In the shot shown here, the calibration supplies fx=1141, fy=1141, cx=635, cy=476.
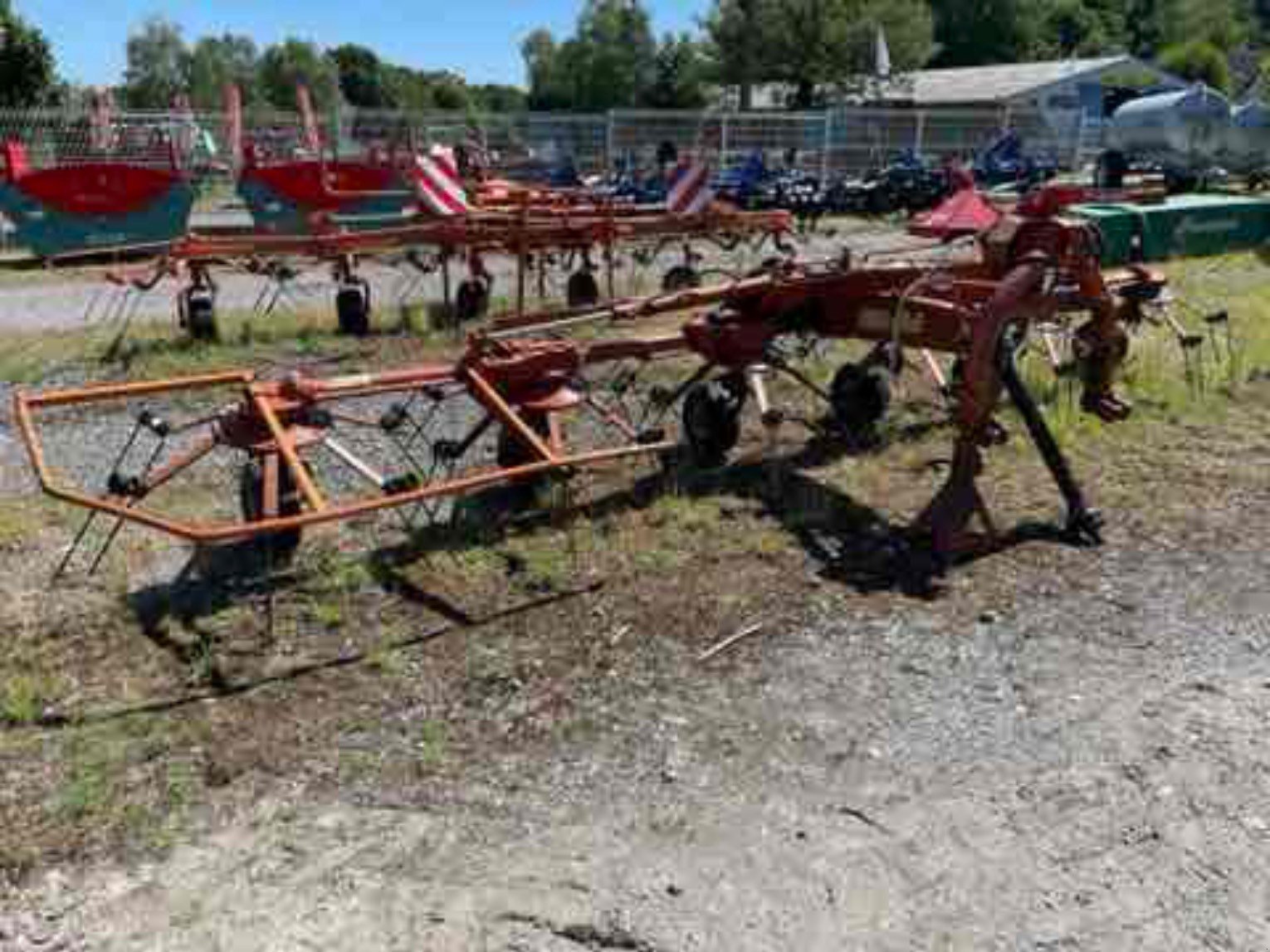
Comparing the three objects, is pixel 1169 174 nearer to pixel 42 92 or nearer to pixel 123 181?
pixel 123 181

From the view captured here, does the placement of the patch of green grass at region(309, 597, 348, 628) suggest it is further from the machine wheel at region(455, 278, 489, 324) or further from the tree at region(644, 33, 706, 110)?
the tree at region(644, 33, 706, 110)

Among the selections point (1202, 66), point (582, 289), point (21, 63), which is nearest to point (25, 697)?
point (582, 289)

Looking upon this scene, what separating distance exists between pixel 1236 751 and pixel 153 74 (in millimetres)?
69803

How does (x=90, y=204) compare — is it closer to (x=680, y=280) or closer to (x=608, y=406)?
(x=680, y=280)

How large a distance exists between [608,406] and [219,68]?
69.0 m

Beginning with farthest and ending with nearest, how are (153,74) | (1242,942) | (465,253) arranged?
(153,74) < (465,253) < (1242,942)

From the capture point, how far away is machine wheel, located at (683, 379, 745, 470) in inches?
216

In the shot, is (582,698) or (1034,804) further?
(582,698)

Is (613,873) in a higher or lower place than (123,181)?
lower

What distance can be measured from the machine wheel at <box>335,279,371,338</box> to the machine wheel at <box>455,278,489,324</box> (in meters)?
0.88

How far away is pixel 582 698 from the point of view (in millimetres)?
3539

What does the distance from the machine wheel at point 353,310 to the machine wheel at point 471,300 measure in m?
0.88

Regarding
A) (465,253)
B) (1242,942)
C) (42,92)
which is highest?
(42,92)

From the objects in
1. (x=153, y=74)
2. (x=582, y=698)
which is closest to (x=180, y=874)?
(x=582, y=698)
